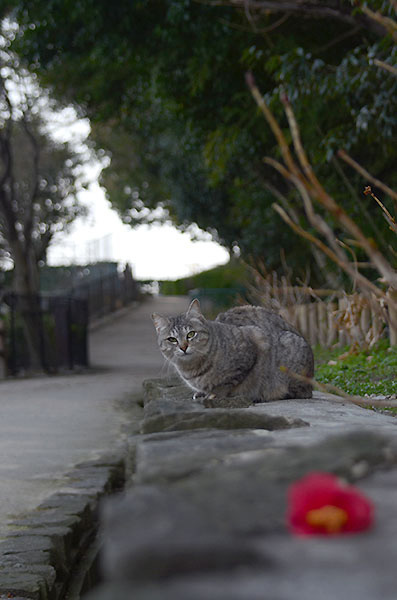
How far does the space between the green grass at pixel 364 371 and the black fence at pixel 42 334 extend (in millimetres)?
7477

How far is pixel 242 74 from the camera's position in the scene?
14.4 metres

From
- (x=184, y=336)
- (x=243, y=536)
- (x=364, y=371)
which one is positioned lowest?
(x=364, y=371)

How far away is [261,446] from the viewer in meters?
2.24

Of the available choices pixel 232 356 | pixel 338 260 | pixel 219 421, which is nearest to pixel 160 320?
pixel 232 356

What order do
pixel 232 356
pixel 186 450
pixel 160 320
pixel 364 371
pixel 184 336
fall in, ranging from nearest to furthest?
pixel 186 450, pixel 184 336, pixel 232 356, pixel 160 320, pixel 364 371

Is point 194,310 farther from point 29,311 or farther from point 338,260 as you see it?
point 29,311

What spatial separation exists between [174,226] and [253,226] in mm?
18361

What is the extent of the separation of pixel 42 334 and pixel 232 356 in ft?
39.8

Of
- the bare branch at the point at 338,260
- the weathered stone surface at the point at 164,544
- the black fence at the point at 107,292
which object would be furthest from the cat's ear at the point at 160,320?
the black fence at the point at 107,292

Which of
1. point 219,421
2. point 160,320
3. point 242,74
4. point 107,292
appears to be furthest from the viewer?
point 107,292

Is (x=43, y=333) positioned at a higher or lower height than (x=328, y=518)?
lower

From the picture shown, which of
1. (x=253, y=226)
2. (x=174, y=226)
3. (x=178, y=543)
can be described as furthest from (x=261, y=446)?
(x=174, y=226)

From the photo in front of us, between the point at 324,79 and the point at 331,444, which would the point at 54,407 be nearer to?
the point at 324,79

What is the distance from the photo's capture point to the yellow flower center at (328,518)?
1.16 meters
